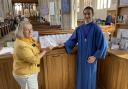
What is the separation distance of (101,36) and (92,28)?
16cm

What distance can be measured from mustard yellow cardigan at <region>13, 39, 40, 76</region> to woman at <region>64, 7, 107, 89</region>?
652 mm

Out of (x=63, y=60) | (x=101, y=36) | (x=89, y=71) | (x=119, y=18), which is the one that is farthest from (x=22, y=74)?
(x=119, y=18)

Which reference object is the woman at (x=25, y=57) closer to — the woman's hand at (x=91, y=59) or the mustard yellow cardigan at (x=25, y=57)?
the mustard yellow cardigan at (x=25, y=57)

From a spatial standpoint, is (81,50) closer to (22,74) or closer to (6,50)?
(22,74)

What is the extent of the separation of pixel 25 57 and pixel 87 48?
870 mm

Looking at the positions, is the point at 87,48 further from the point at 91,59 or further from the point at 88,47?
the point at 91,59

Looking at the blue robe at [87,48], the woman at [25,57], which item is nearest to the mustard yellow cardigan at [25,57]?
the woman at [25,57]

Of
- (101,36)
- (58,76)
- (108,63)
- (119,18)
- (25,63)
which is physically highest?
(119,18)

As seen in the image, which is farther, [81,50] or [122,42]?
[122,42]

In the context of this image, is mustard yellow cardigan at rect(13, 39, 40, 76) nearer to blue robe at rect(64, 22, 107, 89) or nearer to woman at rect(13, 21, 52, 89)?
woman at rect(13, 21, 52, 89)

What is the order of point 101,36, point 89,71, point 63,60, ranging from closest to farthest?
point 101,36 → point 89,71 → point 63,60

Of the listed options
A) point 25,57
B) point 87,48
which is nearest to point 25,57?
point 25,57

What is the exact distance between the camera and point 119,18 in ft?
9.04

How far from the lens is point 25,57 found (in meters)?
1.49
